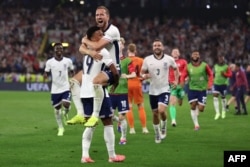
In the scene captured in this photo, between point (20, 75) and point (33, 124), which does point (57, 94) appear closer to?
point (33, 124)

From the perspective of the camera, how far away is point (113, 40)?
14.4 metres

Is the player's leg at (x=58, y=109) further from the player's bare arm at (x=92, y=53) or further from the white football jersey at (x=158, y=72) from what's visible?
the player's bare arm at (x=92, y=53)

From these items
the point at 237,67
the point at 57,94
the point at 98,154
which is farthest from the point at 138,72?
the point at 237,67

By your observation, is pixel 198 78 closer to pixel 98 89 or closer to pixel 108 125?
pixel 108 125

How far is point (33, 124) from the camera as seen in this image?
2470cm

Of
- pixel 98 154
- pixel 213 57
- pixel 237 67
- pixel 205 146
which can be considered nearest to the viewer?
pixel 98 154

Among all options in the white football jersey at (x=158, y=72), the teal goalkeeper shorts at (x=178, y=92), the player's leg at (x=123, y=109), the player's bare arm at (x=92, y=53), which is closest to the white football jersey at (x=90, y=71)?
the player's bare arm at (x=92, y=53)

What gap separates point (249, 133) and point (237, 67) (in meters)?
11.8

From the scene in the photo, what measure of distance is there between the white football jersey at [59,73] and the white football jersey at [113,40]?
22.3 feet

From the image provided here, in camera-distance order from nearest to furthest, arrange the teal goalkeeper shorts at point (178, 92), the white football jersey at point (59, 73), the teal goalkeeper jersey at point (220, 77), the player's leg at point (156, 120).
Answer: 1. the player's leg at point (156, 120)
2. the white football jersey at point (59, 73)
3. the teal goalkeeper shorts at point (178, 92)
4. the teal goalkeeper jersey at point (220, 77)

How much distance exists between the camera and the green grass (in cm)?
1462

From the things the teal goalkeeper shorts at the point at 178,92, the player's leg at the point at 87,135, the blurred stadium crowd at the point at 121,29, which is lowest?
the player's leg at the point at 87,135

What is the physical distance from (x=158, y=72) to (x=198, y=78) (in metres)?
4.91

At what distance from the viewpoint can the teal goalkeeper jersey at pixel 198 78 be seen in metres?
23.5
